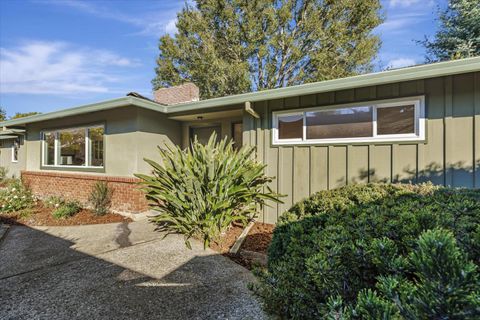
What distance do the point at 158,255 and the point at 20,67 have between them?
1435 cm

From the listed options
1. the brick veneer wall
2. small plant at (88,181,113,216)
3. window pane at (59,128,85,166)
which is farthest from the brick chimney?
small plant at (88,181,113,216)

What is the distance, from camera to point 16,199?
727 centimetres

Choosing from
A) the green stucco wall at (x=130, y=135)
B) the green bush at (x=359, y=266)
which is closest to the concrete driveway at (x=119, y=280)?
the green bush at (x=359, y=266)

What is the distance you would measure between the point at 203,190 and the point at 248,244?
1231 millimetres

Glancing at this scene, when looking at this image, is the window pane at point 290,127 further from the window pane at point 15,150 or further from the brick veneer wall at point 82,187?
the window pane at point 15,150

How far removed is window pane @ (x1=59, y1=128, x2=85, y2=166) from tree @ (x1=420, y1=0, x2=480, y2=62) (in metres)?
14.3

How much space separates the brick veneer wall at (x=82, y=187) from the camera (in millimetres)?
6258

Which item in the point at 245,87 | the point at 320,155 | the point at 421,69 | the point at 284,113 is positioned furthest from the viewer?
the point at 245,87

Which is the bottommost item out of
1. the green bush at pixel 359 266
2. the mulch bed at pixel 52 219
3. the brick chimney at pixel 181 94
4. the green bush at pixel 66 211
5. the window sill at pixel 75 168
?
the mulch bed at pixel 52 219

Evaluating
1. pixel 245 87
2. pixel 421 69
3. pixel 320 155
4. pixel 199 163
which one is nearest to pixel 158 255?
pixel 199 163

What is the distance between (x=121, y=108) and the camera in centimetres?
660

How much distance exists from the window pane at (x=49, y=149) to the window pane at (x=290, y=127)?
7.99 m

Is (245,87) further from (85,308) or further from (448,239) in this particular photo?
(448,239)

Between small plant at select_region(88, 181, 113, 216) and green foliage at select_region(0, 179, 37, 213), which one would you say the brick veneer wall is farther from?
green foliage at select_region(0, 179, 37, 213)
